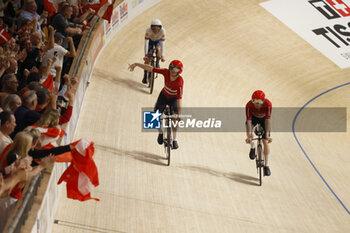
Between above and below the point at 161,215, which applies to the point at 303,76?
above

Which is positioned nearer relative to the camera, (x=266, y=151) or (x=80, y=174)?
(x=80, y=174)

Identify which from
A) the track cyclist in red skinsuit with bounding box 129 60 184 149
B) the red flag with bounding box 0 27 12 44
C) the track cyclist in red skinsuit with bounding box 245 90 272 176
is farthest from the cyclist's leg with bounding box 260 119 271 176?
the red flag with bounding box 0 27 12 44

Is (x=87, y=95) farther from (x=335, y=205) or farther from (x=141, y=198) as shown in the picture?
(x=335, y=205)

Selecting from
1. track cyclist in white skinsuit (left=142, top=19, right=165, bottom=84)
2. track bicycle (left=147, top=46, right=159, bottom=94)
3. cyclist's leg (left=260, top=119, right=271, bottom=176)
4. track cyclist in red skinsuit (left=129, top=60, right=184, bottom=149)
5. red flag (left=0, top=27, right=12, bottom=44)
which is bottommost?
cyclist's leg (left=260, top=119, right=271, bottom=176)

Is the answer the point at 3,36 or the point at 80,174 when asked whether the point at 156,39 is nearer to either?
the point at 3,36

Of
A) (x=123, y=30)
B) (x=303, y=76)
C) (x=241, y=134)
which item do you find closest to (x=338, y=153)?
(x=241, y=134)

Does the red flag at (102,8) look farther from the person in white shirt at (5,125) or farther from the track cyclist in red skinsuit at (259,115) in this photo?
the person in white shirt at (5,125)

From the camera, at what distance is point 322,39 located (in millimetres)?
12484

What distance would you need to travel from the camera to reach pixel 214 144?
26.0 ft

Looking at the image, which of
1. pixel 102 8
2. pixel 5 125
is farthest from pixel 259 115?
pixel 5 125

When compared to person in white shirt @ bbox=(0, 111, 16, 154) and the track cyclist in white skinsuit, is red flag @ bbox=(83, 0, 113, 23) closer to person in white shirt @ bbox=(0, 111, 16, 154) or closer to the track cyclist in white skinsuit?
the track cyclist in white skinsuit

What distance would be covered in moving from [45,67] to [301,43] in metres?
8.57

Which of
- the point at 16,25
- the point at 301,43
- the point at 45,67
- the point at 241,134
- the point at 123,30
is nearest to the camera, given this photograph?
the point at 45,67

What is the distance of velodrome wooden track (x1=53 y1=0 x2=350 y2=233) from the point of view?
574cm
